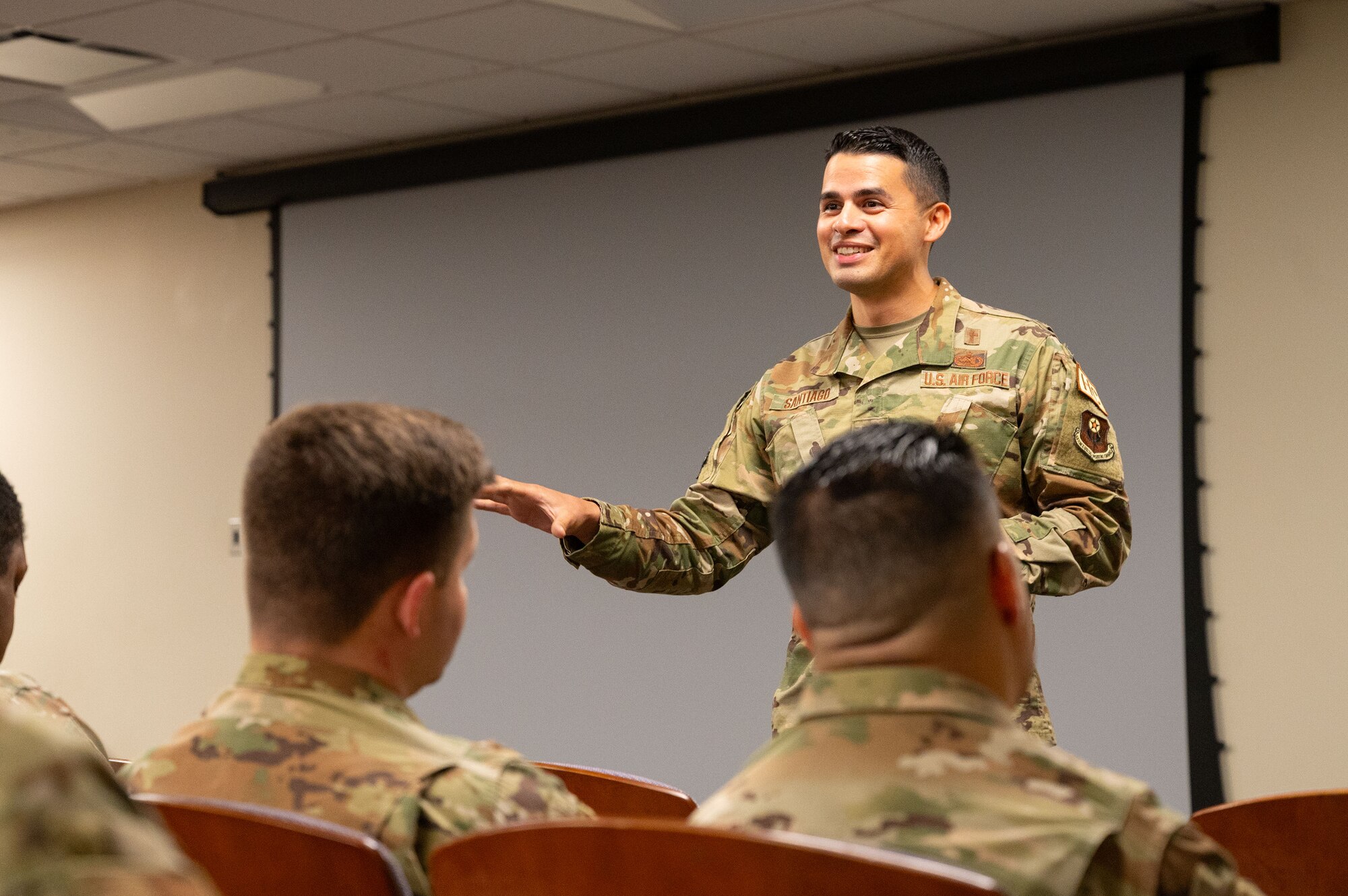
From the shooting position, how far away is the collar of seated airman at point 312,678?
138 centimetres

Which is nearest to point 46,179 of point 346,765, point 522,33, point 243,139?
point 243,139

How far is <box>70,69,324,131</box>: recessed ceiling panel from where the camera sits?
5723 mm

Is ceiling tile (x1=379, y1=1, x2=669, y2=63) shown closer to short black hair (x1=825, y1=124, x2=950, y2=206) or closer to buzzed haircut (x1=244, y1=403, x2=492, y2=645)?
short black hair (x1=825, y1=124, x2=950, y2=206)

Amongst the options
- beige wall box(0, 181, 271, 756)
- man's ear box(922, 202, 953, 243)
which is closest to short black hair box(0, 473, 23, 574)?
man's ear box(922, 202, 953, 243)

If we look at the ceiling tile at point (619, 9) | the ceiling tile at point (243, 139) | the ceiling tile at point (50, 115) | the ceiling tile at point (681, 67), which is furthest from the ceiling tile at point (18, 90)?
the ceiling tile at point (619, 9)

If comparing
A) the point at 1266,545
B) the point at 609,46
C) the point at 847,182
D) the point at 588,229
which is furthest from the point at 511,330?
the point at 847,182

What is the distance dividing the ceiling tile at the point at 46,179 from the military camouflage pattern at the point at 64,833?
23.3 ft

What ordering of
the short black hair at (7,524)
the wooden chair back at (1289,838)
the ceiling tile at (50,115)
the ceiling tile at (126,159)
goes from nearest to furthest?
the wooden chair back at (1289,838) < the short black hair at (7,524) < the ceiling tile at (50,115) < the ceiling tile at (126,159)

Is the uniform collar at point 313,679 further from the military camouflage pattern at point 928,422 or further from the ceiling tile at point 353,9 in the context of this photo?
the ceiling tile at point 353,9

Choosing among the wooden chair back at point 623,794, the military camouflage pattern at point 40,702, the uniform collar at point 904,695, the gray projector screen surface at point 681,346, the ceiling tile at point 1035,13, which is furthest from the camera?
the gray projector screen surface at point 681,346

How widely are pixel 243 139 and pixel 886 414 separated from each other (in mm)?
4690

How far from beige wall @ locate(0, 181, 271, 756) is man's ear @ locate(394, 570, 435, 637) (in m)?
5.88

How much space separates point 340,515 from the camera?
1.41 meters

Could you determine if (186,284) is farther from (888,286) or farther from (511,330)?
(888,286)
